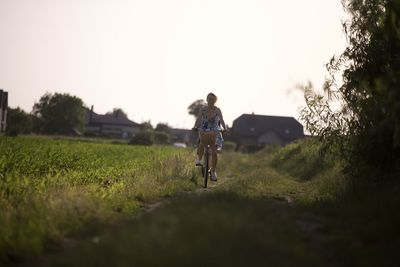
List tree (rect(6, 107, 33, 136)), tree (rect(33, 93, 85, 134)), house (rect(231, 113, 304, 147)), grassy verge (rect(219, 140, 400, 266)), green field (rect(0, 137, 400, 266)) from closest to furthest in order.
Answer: green field (rect(0, 137, 400, 266)) < grassy verge (rect(219, 140, 400, 266)) < house (rect(231, 113, 304, 147)) < tree (rect(6, 107, 33, 136)) < tree (rect(33, 93, 85, 134))

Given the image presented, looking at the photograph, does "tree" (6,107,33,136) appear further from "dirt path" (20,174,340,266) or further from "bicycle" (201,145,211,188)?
"dirt path" (20,174,340,266)

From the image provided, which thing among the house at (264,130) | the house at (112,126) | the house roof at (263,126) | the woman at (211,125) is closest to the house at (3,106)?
the house at (112,126)

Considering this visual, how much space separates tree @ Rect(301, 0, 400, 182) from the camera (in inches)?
324

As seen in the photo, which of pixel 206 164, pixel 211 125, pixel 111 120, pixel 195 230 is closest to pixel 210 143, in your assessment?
pixel 211 125

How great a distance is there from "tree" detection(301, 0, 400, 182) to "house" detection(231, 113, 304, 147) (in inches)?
3139

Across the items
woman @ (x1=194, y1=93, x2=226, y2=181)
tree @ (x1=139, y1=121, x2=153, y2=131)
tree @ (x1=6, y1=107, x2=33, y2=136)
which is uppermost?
tree @ (x1=139, y1=121, x2=153, y2=131)

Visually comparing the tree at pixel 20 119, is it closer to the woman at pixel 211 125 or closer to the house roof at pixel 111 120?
the house roof at pixel 111 120

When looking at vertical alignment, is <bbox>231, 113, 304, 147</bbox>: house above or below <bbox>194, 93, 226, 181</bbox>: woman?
above

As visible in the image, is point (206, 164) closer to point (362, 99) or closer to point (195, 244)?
point (362, 99)

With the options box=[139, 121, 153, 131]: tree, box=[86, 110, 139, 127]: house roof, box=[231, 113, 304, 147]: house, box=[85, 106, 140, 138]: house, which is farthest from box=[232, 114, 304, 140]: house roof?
box=[86, 110, 139, 127]: house roof

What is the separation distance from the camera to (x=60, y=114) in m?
108

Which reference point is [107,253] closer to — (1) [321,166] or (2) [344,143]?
(2) [344,143]

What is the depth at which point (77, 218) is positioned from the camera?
19.8 feet

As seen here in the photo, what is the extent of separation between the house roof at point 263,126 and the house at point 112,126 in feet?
99.3
